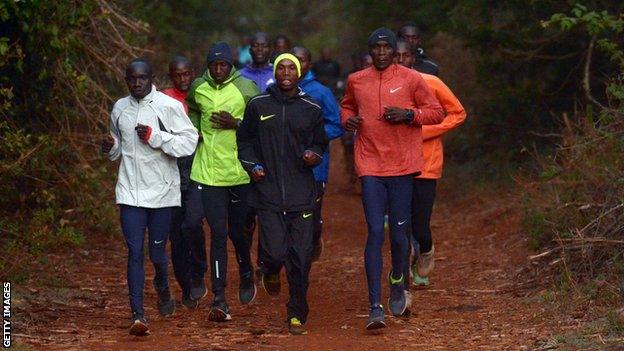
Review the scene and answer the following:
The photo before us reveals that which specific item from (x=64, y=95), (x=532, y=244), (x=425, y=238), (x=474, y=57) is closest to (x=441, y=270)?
(x=532, y=244)

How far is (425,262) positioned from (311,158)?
2830mm

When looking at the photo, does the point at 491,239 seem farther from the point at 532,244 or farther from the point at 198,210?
the point at 198,210

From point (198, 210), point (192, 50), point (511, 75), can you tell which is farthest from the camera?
point (192, 50)

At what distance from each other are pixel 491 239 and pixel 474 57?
17.0 ft

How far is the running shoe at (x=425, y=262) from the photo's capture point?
1208 cm

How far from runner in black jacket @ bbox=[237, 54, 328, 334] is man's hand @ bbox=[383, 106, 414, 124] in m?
0.51

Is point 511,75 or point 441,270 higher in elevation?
point 511,75

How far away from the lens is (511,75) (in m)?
18.2

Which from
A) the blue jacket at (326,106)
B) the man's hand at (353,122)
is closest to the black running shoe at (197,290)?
the blue jacket at (326,106)

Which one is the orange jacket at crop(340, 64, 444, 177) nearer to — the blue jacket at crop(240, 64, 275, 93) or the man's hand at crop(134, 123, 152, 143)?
the man's hand at crop(134, 123, 152, 143)

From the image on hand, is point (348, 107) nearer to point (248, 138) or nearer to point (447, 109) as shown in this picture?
point (248, 138)

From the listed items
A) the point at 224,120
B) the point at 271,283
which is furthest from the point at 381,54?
the point at 271,283

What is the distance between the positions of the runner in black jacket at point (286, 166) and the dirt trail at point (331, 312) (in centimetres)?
57

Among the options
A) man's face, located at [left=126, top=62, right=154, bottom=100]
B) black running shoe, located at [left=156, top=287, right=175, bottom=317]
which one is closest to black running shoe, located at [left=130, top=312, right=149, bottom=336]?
black running shoe, located at [left=156, top=287, right=175, bottom=317]
